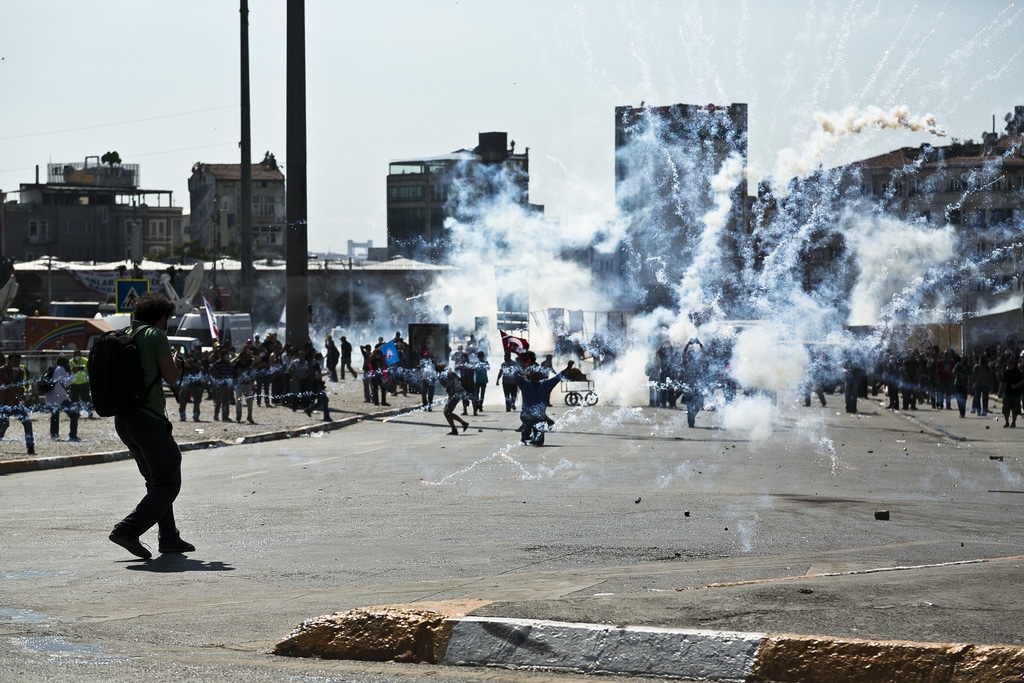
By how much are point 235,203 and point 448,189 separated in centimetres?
8928

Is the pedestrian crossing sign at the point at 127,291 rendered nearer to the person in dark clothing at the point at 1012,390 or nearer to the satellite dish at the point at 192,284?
the person in dark clothing at the point at 1012,390

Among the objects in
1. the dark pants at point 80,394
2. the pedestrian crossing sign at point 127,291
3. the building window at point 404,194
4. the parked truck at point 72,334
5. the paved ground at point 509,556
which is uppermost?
the building window at point 404,194

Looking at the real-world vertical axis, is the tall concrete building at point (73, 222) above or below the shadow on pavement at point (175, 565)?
above

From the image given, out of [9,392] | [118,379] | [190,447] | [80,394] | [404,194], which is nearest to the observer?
[118,379]

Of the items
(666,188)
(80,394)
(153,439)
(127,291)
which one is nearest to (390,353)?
(80,394)

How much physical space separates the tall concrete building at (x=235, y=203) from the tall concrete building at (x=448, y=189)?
50786 mm

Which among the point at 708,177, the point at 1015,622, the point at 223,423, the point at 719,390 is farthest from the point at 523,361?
the point at 708,177

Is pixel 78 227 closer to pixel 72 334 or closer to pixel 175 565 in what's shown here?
pixel 72 334

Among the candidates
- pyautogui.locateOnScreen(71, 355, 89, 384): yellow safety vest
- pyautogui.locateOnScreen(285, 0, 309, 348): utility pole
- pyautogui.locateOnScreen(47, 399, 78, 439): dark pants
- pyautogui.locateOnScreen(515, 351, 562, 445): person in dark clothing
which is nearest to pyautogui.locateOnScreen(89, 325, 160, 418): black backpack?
pyautogui.locateOnScreen(515, 351, 562, 445): person in dark clothing

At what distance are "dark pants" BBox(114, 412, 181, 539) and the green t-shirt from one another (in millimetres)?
78

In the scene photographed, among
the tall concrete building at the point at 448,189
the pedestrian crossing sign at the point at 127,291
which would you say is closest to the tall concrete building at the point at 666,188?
the tall concrete building at the point at 448,189

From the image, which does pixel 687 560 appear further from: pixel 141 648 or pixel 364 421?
pixel 364 421

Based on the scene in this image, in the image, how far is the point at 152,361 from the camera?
30.7ft

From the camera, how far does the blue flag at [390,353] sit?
130 ft
